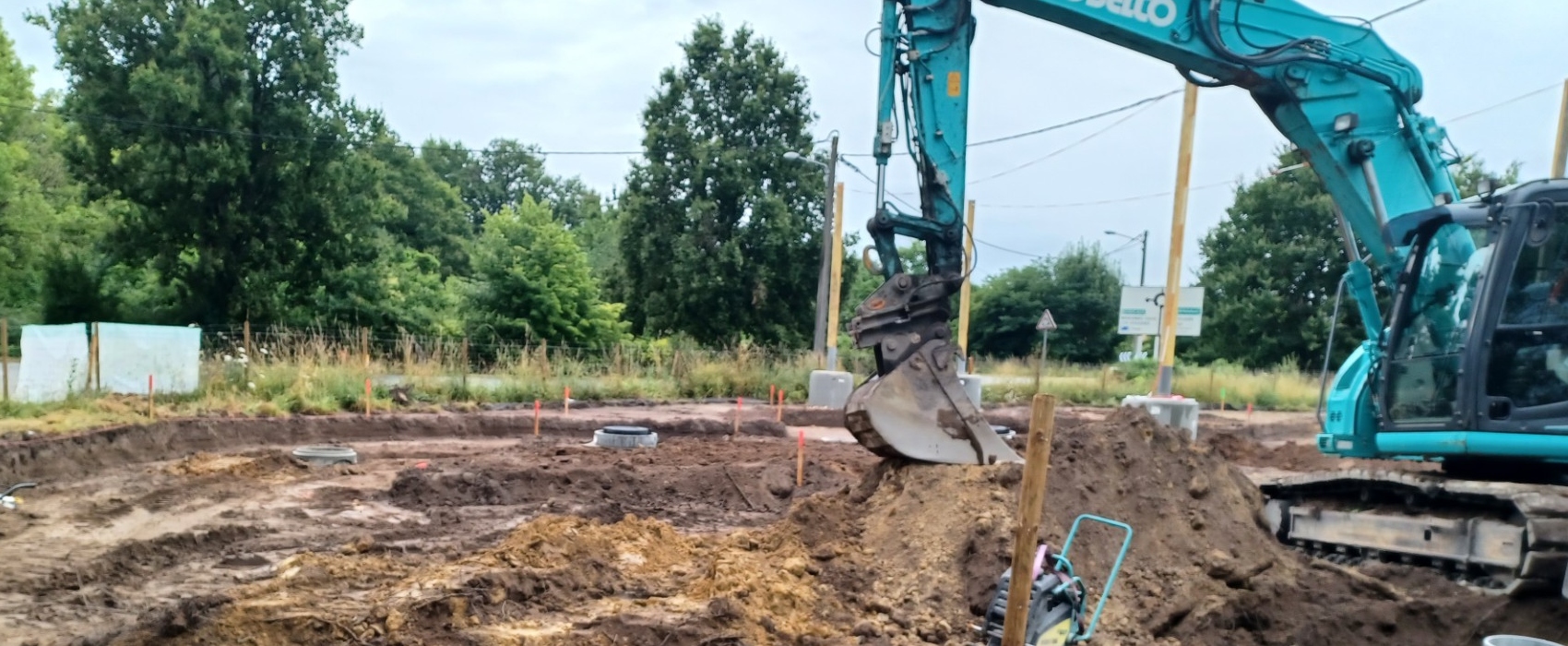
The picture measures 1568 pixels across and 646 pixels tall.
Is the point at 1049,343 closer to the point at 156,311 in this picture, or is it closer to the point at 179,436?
the point at 156,311

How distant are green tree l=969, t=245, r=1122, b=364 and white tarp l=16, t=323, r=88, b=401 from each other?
3962cm

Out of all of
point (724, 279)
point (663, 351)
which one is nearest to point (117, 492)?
point (663, 351)

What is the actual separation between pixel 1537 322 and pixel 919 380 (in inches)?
144

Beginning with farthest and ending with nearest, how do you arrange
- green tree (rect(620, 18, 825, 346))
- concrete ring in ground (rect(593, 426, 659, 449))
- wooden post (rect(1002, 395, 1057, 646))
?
green tree (rect(620, 18, 825, 346)), concrete ring in ground (rect(593, 426, 659, 449)), wooden post (rect(1002, 395, 1057, 646))

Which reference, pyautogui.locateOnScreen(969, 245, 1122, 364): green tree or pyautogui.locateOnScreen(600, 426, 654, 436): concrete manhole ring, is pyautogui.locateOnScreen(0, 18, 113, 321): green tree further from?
pyautogui.locateOnScreen(969, 245, 1122, 364): green tree

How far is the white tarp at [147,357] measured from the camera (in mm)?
15492

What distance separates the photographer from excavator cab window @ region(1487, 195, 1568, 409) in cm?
602

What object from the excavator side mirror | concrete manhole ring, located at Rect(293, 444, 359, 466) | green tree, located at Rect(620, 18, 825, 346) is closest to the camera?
the excavator side mirror

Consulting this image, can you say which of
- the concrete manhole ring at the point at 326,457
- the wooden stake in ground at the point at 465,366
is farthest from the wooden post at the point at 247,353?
the concrete manhole ring at the point at 326,457

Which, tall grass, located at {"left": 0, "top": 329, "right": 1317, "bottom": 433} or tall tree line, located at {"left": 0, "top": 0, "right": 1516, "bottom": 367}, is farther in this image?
tall tree line, located at {"left": 0, "top": 0, "right": 1516, "bottom": 367}

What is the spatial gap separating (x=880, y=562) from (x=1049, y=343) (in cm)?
4449

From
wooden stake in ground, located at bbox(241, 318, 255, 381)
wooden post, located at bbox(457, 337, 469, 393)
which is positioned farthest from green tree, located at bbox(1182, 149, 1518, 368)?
wooden stake in ground, located at bbox(241, 318, 255, 381)

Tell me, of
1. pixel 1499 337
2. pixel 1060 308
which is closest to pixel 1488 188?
pixel 1499 337

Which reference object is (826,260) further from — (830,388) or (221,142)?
(221,142)
